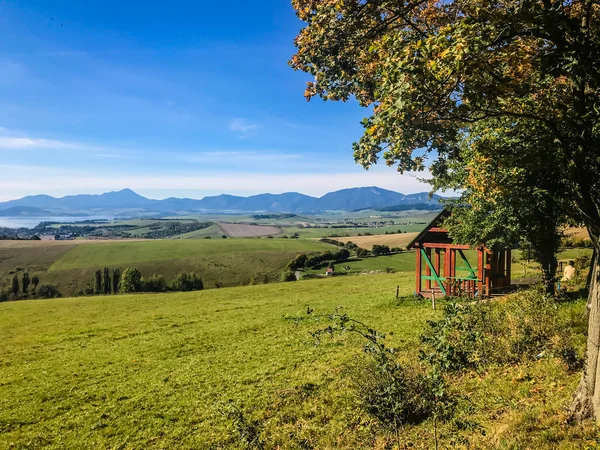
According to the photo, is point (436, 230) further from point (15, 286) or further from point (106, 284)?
point (15, 286)

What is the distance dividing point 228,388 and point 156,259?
401ft

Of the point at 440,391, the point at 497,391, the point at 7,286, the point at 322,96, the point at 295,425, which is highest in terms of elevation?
the point at 322,96

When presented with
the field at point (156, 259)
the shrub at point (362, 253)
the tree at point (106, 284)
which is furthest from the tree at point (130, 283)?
the shrub at point (362, 253)

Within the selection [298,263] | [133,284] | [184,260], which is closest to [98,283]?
[133,284]

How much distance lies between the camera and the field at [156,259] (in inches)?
4338

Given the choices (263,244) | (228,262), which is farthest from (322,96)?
(263,244)

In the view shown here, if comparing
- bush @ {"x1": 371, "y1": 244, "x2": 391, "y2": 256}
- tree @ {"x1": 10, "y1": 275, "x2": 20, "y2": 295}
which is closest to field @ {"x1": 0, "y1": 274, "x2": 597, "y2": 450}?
bush @ {"x1": 371, "y1": 244, "x2": 391, "y2": 256}

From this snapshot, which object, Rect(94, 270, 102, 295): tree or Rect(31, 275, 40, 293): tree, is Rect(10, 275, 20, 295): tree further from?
Rect(94, 270, 102, 295): tree

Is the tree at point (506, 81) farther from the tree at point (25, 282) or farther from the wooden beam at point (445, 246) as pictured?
the tree at point (25, 282)

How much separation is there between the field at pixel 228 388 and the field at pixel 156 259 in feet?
219

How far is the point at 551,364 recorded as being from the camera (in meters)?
10.2

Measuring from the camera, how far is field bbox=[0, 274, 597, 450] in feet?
28.5

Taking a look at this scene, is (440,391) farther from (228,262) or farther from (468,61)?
(228,262)

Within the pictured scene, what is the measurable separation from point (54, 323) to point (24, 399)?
19.8m
